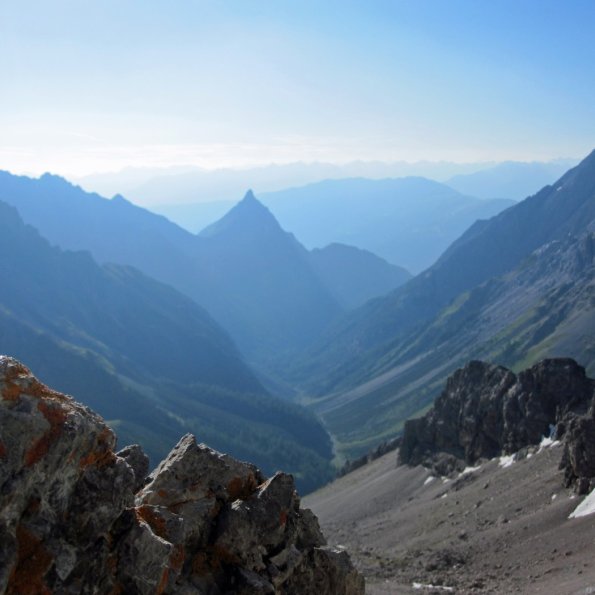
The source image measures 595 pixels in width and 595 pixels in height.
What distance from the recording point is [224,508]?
2592 centimetres

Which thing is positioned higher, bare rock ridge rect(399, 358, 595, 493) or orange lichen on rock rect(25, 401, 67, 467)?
orange lichen on rock rect(25, 401, 67, 467)

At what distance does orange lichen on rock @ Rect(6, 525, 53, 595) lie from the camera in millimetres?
16984

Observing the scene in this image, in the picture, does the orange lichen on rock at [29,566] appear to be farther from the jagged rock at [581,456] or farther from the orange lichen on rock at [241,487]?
the jagged rock at [581,456]

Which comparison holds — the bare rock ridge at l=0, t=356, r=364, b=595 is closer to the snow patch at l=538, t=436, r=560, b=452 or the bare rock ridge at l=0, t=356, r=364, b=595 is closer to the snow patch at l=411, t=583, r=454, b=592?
the snow patch at l=411, t=583, r=454, b=592

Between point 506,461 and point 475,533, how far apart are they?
99.6 feet

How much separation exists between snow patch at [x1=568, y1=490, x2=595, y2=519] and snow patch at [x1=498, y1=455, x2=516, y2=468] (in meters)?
33.3

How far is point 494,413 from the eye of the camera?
110938mm

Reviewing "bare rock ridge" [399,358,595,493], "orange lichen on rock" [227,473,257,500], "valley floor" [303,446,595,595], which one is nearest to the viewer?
"orange lichen on rock" [227,473,257,500]

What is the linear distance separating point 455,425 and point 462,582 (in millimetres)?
72057

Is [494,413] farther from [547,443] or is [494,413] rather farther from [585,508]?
[585,508]

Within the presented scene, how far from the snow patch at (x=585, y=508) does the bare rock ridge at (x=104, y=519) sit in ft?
136

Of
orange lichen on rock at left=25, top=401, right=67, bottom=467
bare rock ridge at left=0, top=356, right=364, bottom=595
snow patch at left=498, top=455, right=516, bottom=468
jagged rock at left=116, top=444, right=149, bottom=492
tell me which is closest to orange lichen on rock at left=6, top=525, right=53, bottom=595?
bare rock ridge at left=0, top=356, right=364, bottom=595

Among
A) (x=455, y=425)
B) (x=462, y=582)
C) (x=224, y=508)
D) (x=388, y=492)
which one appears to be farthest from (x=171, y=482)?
(x=455, y=425)

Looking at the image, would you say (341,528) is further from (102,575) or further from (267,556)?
(102,575)
